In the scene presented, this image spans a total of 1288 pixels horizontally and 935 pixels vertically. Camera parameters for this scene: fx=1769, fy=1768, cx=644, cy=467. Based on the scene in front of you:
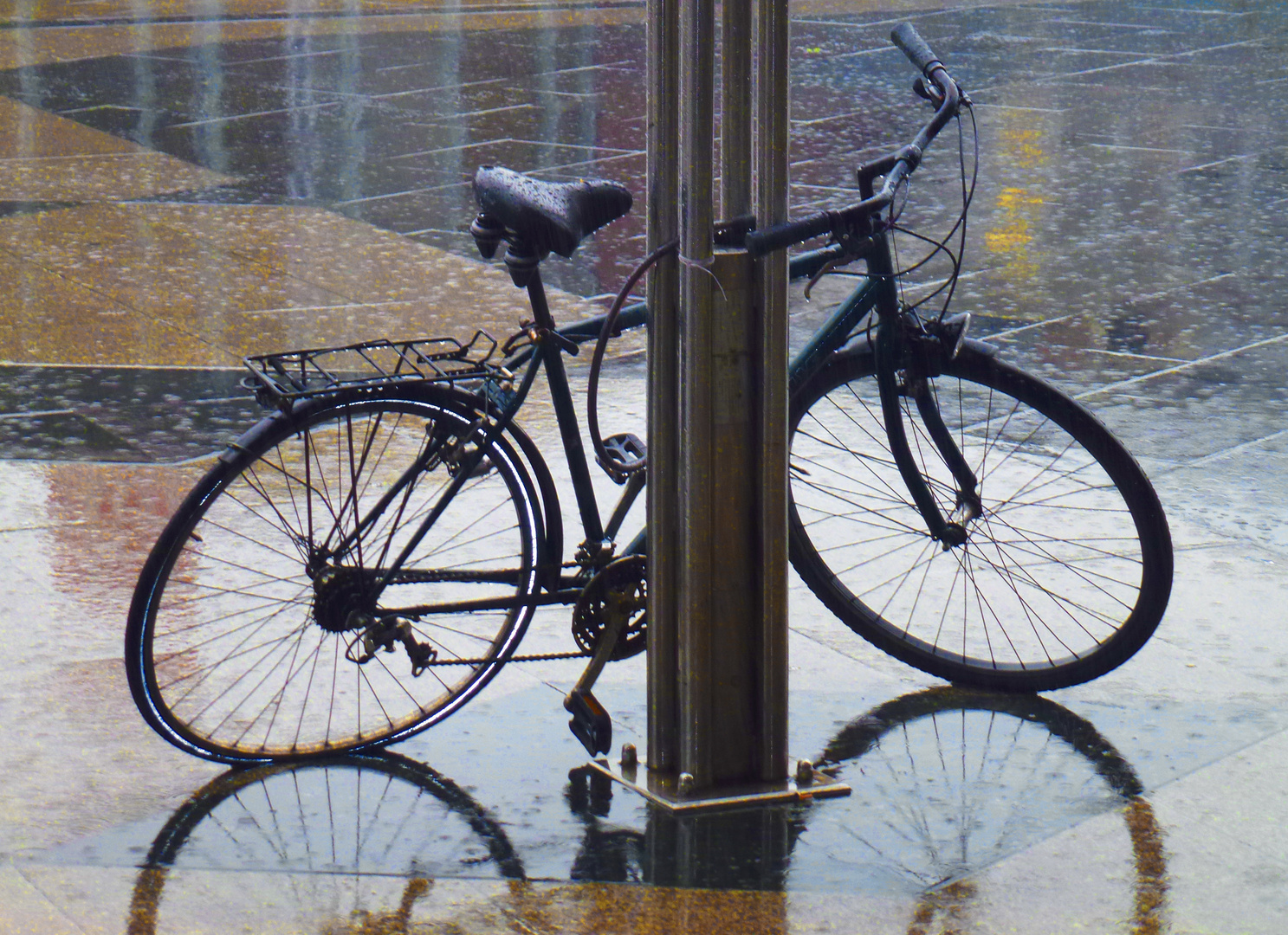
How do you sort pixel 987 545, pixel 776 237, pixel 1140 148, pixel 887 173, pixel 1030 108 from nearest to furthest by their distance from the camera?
Answer: pixel 776 237
pixel 887 173
pixel 987 545
pixel 1140 148
pixel 1030 108

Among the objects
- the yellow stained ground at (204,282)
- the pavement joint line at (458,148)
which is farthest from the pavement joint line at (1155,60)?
the yellow stained ground at (204,282)

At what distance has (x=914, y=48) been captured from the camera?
12.1 ft

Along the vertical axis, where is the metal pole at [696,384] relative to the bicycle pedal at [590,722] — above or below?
above

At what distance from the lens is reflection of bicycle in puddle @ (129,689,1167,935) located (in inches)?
119

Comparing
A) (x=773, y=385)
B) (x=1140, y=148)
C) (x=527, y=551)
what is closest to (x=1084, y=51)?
(x=1140, y=148)

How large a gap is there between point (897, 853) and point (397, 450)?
1.36 meters

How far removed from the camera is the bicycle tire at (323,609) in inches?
129

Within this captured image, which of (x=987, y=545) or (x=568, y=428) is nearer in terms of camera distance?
(x=568, y=428)

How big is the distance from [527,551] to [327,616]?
413mm

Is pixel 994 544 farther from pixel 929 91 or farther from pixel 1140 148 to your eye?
pixel 1140 148

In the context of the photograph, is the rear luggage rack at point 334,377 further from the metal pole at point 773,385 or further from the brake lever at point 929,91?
the brake lever at point 929,91

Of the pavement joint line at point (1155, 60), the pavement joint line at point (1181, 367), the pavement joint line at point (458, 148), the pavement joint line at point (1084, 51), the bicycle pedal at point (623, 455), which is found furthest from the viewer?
the pavement joint line at point (1084, 51)

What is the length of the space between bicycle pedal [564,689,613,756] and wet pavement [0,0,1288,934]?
91 millimetres

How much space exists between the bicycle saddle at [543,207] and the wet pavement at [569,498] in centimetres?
103
